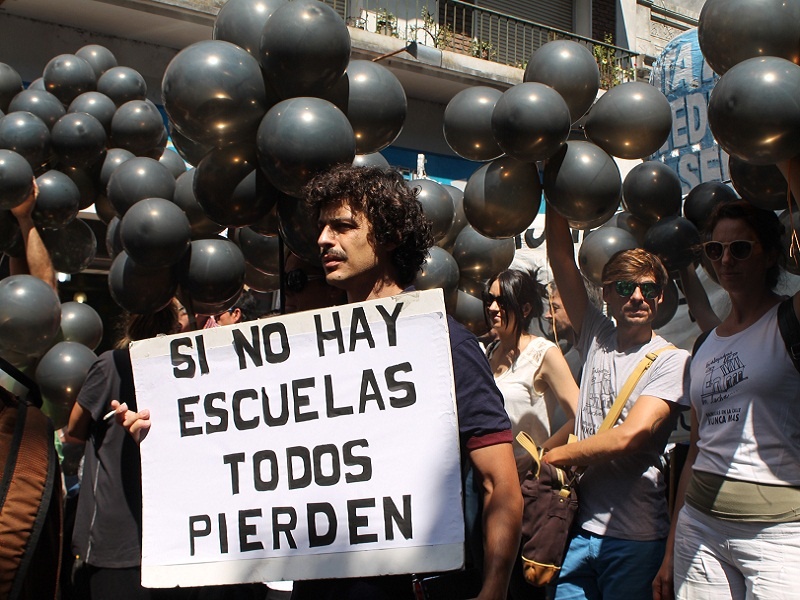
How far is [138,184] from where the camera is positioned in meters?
4.23

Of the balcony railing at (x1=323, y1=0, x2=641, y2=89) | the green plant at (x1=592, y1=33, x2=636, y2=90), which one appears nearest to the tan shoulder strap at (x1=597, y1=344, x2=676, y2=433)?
the balcony railing at (x1=323, y1=0, x2=641, y2=89)

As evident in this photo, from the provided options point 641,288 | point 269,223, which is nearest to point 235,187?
point 269,223

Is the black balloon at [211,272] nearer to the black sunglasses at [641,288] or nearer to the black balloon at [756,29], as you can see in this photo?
the black sunglasses at [641,288]

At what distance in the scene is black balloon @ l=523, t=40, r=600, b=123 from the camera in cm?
375

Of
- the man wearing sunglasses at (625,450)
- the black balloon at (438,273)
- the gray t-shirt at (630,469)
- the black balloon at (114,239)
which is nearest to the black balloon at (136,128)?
the black balloon at (114,239)

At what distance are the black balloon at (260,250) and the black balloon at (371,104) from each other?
898 millimetres

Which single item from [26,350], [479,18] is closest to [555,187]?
[26,350]

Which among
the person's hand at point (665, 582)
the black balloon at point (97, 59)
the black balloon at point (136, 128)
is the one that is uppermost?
the black balloon at point (97, 59)

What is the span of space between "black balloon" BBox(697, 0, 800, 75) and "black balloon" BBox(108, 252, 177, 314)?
7.89 feet

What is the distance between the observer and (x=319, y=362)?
222 cm

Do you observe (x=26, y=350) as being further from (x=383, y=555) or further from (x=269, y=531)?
(x=383, y=555)

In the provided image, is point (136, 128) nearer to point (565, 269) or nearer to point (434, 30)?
point (565, 269)

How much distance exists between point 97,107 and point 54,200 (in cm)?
75

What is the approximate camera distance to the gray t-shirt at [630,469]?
10.5 ft
